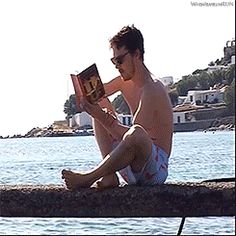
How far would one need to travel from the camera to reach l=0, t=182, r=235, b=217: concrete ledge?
149 inches

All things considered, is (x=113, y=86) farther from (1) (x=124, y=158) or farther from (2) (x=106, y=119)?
(1) (x=124, y=158)

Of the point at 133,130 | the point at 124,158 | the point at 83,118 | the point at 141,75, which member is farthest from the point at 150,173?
the point at 83,118

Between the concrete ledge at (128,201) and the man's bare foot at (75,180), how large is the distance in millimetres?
116

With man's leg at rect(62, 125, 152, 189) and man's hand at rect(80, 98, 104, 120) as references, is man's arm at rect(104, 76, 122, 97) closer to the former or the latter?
man's hand at rect(80, 98, 104, 120)

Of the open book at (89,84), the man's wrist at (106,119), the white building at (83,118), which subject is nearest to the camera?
the open book at (89,84)

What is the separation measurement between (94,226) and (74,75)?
4759 mm

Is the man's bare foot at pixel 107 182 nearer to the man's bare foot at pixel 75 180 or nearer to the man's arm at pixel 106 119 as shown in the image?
the man's bare foot at pixel 75 180

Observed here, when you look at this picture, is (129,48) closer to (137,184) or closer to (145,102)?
(145,102)

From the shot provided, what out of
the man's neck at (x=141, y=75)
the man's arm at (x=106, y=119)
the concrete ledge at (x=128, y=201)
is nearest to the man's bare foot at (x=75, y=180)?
the concrete ledge at (x=128, y=201)

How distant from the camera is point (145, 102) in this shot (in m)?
4.38

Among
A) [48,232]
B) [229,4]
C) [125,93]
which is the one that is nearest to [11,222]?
[48,232]

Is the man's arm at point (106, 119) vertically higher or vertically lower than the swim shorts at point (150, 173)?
higher

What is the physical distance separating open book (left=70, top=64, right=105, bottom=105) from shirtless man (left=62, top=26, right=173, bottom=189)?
0.14 ft

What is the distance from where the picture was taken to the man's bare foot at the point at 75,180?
4129 mm
